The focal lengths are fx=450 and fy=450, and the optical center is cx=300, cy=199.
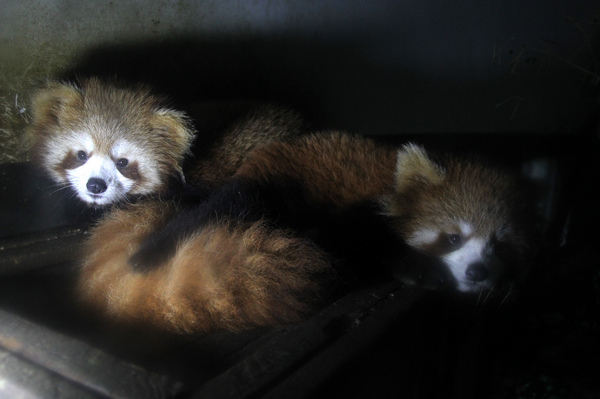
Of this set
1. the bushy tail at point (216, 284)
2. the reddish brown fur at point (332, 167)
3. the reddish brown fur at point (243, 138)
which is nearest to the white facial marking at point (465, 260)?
the reddish brown fur at point (332, 167)

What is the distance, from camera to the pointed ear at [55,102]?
1.89 metres

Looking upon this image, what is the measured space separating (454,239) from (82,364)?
130 centimetres

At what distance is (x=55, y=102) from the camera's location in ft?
6.31

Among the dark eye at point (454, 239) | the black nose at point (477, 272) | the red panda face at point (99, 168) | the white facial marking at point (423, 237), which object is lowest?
the red panda face at point (99, 168)

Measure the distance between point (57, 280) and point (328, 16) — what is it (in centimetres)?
195

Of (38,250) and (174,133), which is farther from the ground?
(174,133)

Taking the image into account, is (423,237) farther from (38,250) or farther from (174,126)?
(38,250)

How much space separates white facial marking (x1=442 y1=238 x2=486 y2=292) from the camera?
5.44ft

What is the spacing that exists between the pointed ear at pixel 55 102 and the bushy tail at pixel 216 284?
2.73ft

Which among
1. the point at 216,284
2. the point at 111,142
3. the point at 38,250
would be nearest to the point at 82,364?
the point at 216,284

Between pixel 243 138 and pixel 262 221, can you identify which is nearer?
pixel 262 221

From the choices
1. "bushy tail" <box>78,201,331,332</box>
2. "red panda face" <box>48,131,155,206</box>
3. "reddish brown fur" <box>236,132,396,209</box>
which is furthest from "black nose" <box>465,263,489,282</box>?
"red panda face" <box>48,131,155,206</box>

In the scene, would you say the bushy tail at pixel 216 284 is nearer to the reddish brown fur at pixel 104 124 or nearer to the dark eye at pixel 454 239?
the dark eye at pixel 454 239

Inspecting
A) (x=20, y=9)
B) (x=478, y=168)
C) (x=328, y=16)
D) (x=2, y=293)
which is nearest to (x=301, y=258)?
(x=478, y=168)
